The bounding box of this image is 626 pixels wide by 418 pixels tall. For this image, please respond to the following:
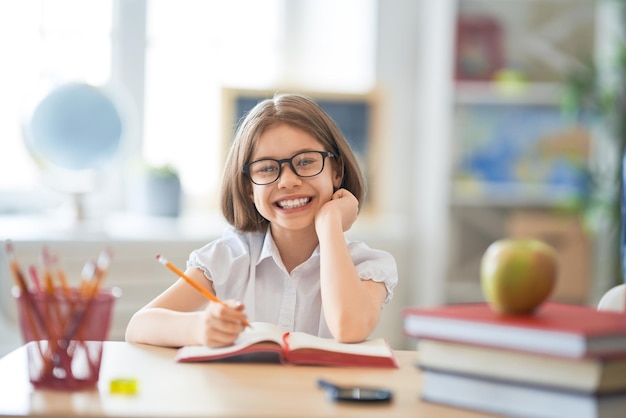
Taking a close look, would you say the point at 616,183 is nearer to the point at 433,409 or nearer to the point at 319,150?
the point at 319,150

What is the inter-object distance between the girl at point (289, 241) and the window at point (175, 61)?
216cm

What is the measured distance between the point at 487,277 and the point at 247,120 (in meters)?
0.78

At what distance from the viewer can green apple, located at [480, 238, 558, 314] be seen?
3.54 ft

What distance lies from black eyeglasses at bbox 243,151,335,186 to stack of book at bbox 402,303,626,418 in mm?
622

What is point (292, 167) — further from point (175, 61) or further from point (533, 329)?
point (175, 61)

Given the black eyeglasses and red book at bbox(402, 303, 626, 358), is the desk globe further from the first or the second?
red book at bbox(402, 303, 626, 358)

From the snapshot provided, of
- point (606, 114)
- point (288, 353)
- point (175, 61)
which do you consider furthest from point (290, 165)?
point (175, 61)

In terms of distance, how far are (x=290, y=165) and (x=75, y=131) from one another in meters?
1.89

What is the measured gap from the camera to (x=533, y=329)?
3.26 feet

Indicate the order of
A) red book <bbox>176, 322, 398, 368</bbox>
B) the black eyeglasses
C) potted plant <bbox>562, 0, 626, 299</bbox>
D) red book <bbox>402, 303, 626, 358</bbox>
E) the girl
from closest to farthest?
red book <bbox>402, 303, 626, 358</bbox> → red book <bbox>176, 322, 398, 368</bbox> → the girl → the black eyeglasses → potted plant <bbox>562, 0, 626, 299</bbox>

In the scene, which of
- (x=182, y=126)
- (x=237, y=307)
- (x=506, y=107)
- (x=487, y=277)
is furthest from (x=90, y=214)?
(x=487, y=277)

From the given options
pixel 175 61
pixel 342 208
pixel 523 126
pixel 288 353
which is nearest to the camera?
pixel 288 353

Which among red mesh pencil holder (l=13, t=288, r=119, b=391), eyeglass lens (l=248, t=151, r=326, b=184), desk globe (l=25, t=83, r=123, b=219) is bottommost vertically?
red mesh pencil holder (l=13, t=288, r=119, b=391)

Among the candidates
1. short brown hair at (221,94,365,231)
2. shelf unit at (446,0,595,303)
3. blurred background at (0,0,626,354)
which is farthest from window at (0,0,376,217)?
short brown hair at (221,94,365,231)
